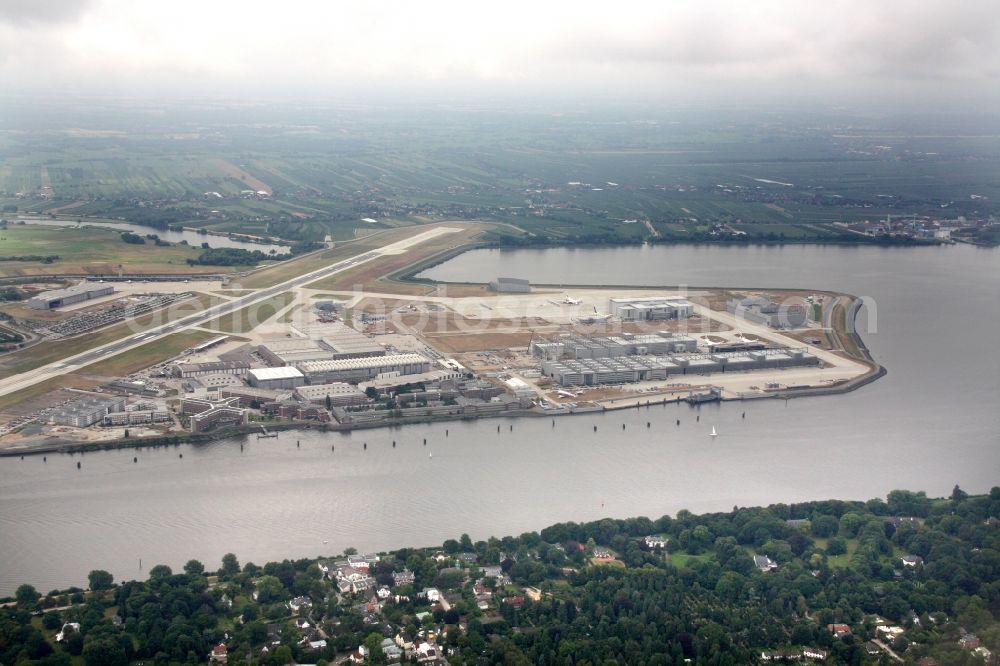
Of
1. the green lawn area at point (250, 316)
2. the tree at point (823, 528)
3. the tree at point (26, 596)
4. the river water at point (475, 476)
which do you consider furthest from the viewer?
the green lawn area at point (250, 316)

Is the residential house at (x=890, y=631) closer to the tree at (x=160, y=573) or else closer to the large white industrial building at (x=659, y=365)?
the tree at (x=160, y=573)

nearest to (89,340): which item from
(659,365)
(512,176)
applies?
(659,365)

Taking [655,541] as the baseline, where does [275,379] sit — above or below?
above

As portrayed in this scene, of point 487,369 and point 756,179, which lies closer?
point 487,369

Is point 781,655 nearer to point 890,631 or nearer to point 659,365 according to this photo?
point 890,631

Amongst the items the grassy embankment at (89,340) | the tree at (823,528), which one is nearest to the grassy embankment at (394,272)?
the grassy embankment at (89,340)

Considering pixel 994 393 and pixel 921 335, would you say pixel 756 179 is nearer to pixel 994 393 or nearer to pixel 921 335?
pixel 921 335

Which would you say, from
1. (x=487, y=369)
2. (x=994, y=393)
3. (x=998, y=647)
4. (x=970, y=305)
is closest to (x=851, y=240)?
(x=970, y=305)
